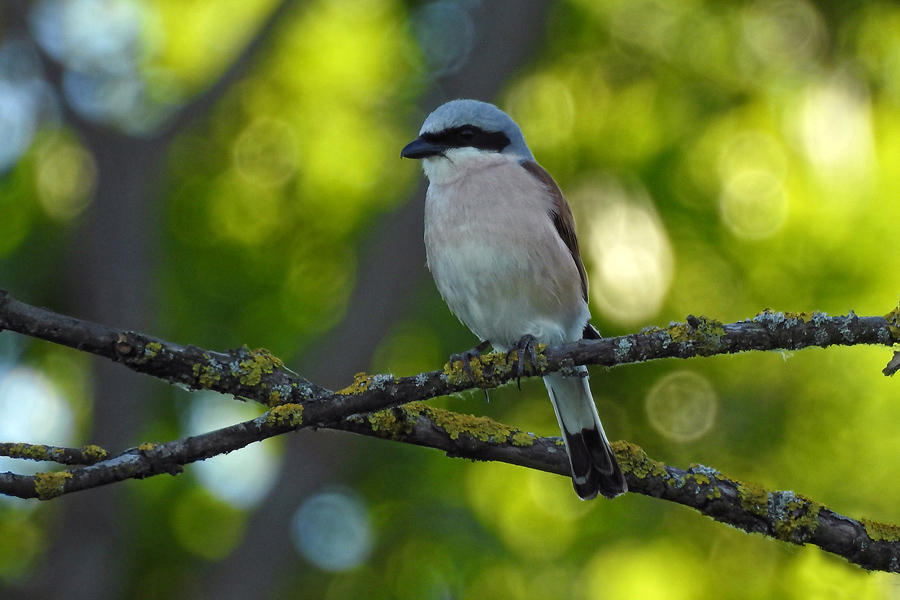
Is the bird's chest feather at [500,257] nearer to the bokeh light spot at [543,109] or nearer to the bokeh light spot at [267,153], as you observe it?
the bokeh light spot at [543,109]

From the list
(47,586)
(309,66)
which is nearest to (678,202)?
(309,66)

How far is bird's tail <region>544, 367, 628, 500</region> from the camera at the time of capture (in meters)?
3.30

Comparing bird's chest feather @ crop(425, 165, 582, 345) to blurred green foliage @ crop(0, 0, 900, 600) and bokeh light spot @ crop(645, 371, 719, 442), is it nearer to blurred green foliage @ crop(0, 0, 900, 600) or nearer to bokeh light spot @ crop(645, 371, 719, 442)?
blurred green foliage @ crop(0, 0, 900, 600)

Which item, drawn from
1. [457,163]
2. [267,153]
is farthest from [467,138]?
[267,153]

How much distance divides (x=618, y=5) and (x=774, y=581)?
16.2 feet

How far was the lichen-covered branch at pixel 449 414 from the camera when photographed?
2.31 metres

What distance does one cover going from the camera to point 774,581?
526 centimetres

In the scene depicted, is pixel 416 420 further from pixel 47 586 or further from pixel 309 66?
pixel 309 66

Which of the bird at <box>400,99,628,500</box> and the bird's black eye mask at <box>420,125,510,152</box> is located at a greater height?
the bird's black eye mask at <box>420,125,510,152</box>

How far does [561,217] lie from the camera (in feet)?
14.3

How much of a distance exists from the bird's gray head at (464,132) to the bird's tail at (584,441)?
1330 millimetres

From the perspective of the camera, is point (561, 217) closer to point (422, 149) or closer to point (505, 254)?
point (505, 254)

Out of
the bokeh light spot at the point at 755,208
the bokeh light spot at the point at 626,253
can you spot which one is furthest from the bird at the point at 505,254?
the bokeh light spot at the point at 755,208

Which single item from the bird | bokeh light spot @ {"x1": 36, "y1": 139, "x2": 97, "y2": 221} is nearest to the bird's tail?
the bird
